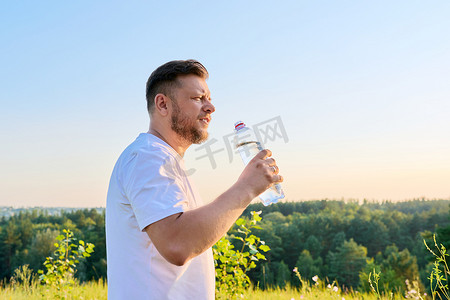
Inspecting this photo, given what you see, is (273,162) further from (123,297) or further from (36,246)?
(36,246)

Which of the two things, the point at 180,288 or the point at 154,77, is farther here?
the point at 154,77

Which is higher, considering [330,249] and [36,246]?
[36,246]

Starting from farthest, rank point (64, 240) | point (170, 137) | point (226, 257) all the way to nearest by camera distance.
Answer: point (64, 240), point (226, 257), point (170, 137)

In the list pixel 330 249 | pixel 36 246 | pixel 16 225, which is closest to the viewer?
pixel 36 246

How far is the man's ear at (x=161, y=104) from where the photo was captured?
1966 millimetres

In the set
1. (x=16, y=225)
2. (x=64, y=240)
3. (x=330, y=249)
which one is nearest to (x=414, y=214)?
(x=330, y=249)

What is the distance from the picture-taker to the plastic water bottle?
226 centimetres

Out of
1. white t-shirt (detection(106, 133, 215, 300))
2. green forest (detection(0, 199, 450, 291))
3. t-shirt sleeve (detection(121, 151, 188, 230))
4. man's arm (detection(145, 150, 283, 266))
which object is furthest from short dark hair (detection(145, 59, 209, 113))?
green forest (detection(0, 199, 450, 291))

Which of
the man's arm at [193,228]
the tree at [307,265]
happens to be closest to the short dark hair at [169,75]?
the man's arm at [193,228]

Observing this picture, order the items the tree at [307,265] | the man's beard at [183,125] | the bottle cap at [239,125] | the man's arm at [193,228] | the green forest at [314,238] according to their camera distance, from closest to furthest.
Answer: the man's arm at [193,228]
the man's beard at [183,125]
the bottle cap at [239,125]
the green forest at [314,238]
the tree at [307,265]

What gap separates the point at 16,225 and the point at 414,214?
49359 mm

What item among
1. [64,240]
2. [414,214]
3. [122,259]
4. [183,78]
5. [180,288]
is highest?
[414,214]

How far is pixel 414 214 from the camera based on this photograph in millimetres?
56000

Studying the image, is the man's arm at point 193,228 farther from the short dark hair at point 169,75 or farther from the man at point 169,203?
the short dark hair at point 169,75
